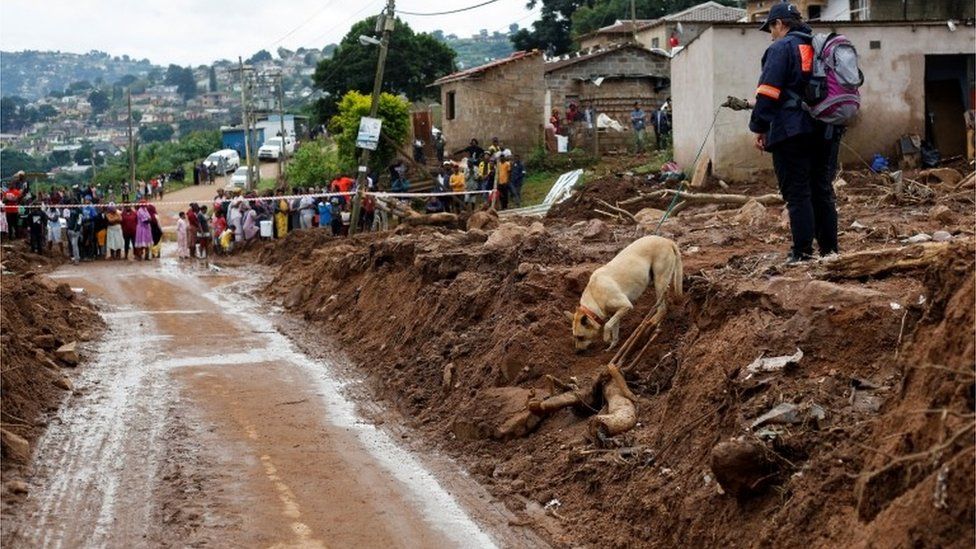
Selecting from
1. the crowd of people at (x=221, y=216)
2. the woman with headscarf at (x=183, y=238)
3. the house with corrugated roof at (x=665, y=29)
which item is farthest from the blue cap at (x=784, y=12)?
the house with corrugated roof at (x=665, y=29)

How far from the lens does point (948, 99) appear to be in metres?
30.2

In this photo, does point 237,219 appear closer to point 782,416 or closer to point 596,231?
point 596,231

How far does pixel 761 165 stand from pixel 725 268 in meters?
15.7

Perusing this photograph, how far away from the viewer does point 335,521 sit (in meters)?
10.3

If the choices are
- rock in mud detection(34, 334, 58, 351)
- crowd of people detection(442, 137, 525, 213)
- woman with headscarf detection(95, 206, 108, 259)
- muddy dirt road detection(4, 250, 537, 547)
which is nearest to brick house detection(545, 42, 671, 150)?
crowd of people detection(442, 137, 525, 213)

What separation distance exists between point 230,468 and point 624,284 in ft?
14.0

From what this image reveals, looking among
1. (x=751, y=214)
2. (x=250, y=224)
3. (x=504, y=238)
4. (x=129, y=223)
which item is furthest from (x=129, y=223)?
(x=751, y=214)

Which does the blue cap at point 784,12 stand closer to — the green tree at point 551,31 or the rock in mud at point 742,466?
the rock in mud at point 742,466

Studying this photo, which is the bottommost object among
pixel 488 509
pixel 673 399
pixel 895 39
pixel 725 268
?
pixel 488 509

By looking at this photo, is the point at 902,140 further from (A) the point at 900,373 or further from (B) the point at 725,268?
(A) the point at 900,373

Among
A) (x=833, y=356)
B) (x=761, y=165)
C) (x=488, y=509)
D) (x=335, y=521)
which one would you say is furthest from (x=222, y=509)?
(x=761, y=165)

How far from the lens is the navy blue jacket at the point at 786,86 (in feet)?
35.9

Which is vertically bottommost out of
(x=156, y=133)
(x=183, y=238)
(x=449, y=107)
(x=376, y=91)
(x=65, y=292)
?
(x=65, y=292)

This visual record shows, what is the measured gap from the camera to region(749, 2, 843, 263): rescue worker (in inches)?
432
